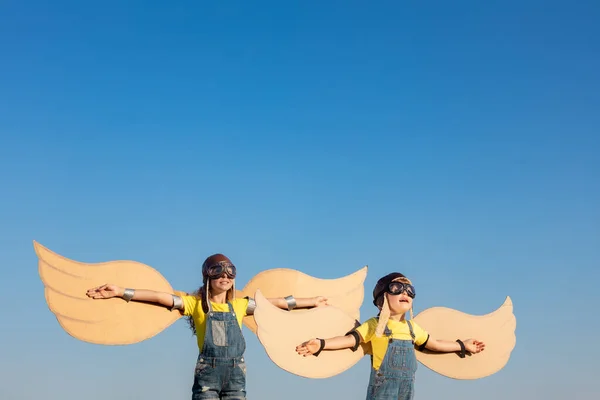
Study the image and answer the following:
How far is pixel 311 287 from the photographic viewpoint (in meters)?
8.57

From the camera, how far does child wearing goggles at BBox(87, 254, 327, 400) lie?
24.8 feet

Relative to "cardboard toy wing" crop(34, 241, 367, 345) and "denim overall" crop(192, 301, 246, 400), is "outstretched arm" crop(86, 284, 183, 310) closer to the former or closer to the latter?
"cardboard toy wing" crop(34, 241, 367, 345)

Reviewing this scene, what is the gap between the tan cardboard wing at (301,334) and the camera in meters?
7.16

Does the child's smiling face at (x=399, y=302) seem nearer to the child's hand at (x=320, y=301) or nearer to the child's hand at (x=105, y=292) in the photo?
the child's hand at (x=320, y=301)

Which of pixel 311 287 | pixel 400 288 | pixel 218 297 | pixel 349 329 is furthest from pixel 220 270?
pixel 400 288

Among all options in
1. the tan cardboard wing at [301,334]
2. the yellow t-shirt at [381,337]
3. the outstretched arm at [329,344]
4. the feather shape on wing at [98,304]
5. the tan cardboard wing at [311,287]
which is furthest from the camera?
the tan cardboard wing at [311,287]

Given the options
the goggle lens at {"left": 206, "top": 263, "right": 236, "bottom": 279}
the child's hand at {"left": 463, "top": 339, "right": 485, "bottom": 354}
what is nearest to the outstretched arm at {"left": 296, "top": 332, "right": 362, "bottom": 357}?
the goggle lens at {"left": 206, "top": 263, "right": 236, "bottom": 279}

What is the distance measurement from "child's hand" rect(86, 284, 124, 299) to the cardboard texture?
49mm

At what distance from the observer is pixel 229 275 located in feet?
25.6

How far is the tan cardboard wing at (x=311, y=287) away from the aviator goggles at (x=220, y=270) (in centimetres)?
47

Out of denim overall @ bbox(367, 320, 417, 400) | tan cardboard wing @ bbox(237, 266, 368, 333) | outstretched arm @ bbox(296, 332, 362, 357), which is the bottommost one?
denim overall @ bbox(367, 320, 417, 400)

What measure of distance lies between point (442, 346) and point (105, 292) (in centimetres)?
320

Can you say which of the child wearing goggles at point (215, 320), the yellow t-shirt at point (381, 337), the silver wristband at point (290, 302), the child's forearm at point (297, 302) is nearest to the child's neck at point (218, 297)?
the child wearing goggles at point (215, 320)

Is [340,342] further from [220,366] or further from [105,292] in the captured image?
[105,292]
